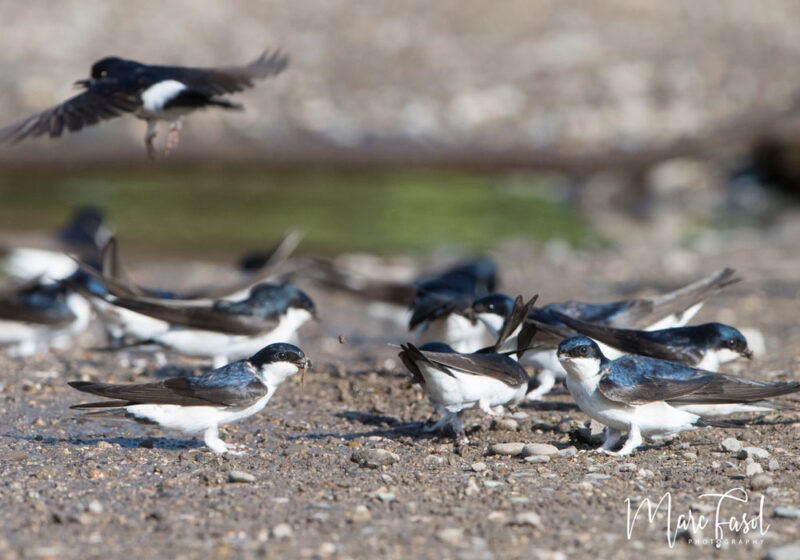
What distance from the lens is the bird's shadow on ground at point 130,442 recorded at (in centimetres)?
534

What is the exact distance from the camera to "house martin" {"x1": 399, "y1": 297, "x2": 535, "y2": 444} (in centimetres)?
524

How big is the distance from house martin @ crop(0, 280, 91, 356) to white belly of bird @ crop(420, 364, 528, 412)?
3653 millimetres

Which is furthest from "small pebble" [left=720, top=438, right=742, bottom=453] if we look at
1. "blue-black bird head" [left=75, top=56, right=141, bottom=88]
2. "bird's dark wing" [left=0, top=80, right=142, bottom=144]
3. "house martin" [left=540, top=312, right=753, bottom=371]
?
"blue-black bird head" [left=75, top=56, right=141, bottom=88]

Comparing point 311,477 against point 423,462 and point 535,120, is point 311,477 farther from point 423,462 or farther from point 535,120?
point 535,120

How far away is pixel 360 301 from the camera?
10297 millimetres

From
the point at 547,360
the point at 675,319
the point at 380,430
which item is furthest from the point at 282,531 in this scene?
the point at 675,319

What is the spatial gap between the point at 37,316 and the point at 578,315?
3.91 meters

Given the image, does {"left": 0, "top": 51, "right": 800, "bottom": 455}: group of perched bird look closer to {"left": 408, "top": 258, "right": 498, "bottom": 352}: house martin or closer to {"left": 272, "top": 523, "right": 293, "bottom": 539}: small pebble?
{"left": 408, "top": 258, "right": 498, "bottom": 352}: house martin

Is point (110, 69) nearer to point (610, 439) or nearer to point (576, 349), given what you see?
point (576, 349)

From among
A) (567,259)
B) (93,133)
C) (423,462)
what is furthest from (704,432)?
(93,133)

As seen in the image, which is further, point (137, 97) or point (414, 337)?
point (414, 337)

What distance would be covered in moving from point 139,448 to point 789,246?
33.4ft

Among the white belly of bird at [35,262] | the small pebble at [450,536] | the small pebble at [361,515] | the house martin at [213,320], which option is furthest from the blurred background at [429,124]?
the small pebble at [450,536]

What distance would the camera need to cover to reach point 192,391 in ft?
16.6
